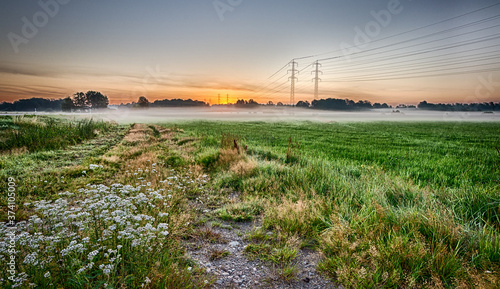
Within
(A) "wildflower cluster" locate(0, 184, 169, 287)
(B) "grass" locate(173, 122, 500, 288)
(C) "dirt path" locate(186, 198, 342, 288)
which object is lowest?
(C) "dirt path" locate(186, 198, 342, 288)

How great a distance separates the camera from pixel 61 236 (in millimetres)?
2984

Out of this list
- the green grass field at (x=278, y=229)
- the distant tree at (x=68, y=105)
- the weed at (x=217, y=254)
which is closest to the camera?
the green grass field at (x=278, y=229)

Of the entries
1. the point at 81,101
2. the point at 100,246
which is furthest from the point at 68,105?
the point at 100,246

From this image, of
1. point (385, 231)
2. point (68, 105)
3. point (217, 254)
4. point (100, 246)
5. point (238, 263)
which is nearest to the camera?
point (100, 246)

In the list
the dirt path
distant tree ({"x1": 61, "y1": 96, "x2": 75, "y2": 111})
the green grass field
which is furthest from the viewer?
distant tree ({"x1": 61, "y1": 96, "x2": 75, "y2": 111})

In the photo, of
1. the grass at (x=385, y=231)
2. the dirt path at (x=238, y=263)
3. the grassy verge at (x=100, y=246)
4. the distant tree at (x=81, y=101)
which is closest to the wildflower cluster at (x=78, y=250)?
the grassy verge at (x=100, y=246)

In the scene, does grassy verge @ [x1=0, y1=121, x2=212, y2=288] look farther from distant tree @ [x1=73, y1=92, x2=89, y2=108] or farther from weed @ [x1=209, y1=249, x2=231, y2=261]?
distant tree @ [x1=73, y1=92, x2=89, y2=108]

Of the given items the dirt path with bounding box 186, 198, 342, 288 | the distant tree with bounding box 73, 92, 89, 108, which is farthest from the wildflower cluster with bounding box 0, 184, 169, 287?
the distant tree with bounding box 73, 92, 89, 108

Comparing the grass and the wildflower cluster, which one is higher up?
the wildflower cluster

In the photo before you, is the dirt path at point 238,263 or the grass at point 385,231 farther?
the dirt path at point 238,263

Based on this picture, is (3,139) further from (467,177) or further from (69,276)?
(467,177)

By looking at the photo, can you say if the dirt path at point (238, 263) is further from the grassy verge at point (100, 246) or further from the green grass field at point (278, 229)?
the grassy verge at point (100, 246)

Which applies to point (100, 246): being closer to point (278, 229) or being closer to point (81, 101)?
point (278, 229)

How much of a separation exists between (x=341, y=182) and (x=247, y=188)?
2649mm
